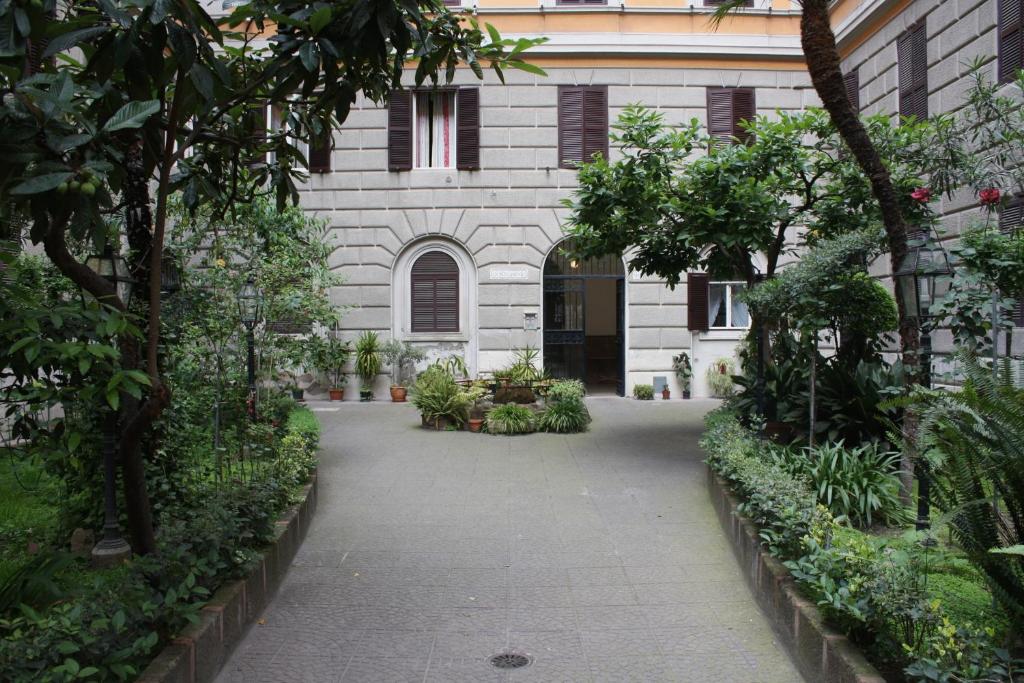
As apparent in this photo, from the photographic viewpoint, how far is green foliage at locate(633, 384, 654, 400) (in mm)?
18500

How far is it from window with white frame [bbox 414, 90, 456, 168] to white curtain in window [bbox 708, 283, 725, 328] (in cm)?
740

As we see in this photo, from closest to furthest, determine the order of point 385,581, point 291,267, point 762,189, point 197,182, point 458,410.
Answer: point 197,182 < point 385,581 < point 762,189 < point 291,267 < point 458,410

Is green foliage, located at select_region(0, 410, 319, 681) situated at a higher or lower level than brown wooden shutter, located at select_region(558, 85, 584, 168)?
lower

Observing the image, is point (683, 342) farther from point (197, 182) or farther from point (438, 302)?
point (197, 182)

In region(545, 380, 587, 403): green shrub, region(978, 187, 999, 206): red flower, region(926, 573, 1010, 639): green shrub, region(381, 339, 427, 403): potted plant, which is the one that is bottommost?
region(926, 573, 1010, 639): green shrub

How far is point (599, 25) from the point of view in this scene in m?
18.9

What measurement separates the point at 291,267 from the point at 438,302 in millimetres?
8453

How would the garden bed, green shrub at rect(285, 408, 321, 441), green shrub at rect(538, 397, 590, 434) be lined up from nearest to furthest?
the garden bed, green shrub at rect(285, 408, 321, 441), green shrub at rect(538, 397, 590, 434)

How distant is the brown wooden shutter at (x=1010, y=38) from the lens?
38.4 feet

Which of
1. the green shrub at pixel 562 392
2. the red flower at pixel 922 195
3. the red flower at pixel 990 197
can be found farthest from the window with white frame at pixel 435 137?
the red flower at pixel 990 197

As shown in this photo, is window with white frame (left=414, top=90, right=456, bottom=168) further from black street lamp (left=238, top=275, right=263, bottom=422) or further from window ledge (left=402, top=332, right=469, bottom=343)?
black street lamp (left=238, top=275, right=263, bottom=422)

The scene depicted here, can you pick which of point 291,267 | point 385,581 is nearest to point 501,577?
point 385,581

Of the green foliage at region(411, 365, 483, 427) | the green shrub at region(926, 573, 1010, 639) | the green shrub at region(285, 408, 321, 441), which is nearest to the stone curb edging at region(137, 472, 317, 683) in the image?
the green shrub at region(285, 408, 321, 441)

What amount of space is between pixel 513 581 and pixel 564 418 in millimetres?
7338
